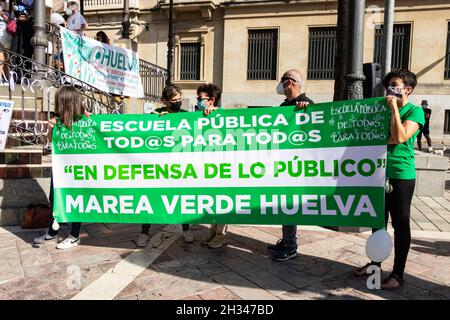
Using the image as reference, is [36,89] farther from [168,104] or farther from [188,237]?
[188,237]

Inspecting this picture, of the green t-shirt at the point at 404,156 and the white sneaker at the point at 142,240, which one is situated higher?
the green t-shirt at the point at 404,156

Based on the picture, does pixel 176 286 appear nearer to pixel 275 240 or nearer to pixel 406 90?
pixel 275 240

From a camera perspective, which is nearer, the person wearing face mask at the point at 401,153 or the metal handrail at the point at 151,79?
the person wearing face mask at the point at 401,153

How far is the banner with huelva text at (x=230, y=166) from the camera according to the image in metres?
3.44

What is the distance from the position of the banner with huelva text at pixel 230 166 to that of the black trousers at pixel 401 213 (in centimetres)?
12

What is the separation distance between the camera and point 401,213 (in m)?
3.19

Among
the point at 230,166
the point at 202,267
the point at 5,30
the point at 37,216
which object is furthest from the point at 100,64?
the point at 202,267

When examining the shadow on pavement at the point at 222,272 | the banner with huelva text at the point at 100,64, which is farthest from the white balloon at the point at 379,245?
the banner with huelva text at the point at 100,64

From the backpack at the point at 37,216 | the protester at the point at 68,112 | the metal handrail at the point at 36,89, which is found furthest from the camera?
the metal handrail at the point at 36,89

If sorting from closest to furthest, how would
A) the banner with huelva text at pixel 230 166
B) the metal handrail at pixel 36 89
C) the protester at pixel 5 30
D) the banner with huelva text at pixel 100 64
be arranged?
1. the banner with huelva text at pixel 230 166
2. the metal handrail at pixel 36 89
3. the banner with huelva text at pixel 100 64
4. the protester at pixel 5 30

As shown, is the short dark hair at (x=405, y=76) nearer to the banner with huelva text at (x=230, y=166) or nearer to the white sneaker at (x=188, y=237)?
the banner with huelva text at (x=230, y=166)

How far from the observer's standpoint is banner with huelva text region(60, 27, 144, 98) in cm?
752

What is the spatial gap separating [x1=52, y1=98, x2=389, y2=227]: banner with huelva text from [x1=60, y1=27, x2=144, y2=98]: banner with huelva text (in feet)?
12.9
